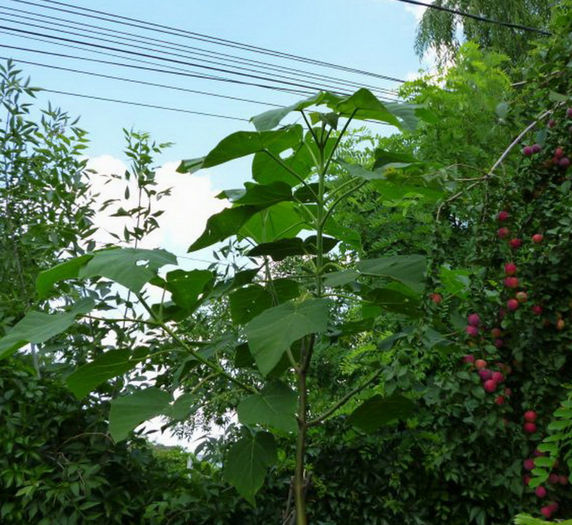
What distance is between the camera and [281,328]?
128cm

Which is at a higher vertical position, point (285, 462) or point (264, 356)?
point (264, 356)

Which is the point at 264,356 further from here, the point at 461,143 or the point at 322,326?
the point at 461,143

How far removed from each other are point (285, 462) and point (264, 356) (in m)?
1.32

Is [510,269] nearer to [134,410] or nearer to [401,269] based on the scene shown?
[401,269]

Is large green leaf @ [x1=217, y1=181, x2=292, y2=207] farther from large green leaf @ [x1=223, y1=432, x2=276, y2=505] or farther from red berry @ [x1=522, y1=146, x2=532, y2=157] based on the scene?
red berry @ [x1=522, y1=146, x2=532, y2=157]

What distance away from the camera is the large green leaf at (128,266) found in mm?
1289

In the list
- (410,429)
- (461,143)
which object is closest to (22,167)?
(410,429)

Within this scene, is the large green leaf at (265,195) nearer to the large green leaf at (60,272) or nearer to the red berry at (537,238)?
the large green leaf at (60,272)

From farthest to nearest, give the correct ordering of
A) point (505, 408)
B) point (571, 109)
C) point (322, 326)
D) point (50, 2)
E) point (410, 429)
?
point (50, 2) < point (410, 429) < point (571, 109) < point (505, 408) < point (322, 326)

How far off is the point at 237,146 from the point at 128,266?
36 centimetres

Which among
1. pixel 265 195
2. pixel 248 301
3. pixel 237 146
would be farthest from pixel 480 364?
pixel 237 146

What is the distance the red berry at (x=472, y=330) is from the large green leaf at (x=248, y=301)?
55cm

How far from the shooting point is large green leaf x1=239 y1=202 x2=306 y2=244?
181 centimetres

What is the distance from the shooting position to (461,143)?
4383 mm
